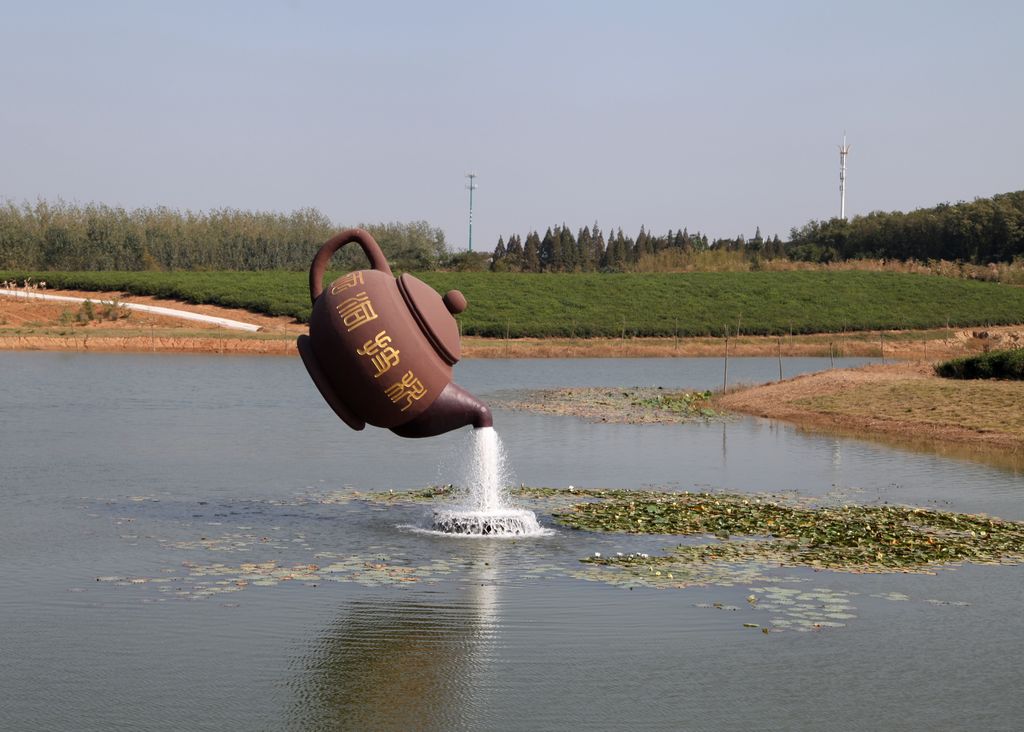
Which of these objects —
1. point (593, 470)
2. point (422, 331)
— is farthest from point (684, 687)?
point (593, 470)

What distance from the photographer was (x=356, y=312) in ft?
51.7

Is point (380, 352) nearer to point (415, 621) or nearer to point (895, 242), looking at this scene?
point (415, 621)

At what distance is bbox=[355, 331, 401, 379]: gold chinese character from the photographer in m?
15.7

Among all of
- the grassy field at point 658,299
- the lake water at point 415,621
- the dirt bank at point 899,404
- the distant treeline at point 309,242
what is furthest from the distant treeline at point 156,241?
the lake water at point 415,621

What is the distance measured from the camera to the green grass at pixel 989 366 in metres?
38.2

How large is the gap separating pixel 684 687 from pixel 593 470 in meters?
14.7

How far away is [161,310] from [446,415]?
70.4 metres

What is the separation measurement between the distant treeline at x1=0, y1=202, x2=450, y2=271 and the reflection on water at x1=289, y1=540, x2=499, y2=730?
102154 millimetres

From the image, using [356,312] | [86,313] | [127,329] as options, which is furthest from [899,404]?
[86,313]

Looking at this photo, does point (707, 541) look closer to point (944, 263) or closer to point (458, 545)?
point (458, 545)

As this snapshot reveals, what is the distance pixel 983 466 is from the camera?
2753 centimetres

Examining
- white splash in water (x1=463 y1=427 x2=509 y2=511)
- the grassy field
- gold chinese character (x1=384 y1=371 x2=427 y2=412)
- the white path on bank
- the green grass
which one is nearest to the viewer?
gold chinese character (x1=384 y1=371 x2=427 y2=412)

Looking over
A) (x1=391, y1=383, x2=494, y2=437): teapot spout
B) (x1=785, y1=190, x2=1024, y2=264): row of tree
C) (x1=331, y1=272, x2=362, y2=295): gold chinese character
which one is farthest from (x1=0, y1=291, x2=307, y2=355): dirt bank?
(x1=785, y1=190, x2=1024, y2=264): row of tree

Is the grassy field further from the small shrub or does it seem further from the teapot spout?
the teapot spout
